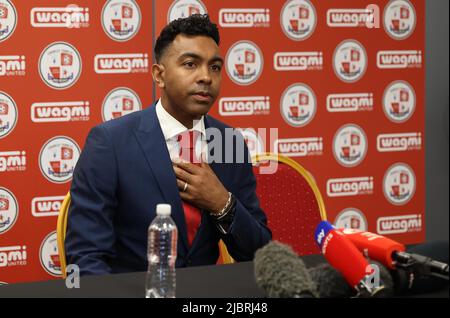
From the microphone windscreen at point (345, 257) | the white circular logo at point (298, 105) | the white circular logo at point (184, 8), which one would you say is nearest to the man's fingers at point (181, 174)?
the microphone windscreen at point (345, 257)

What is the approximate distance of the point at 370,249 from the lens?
1.75 meters

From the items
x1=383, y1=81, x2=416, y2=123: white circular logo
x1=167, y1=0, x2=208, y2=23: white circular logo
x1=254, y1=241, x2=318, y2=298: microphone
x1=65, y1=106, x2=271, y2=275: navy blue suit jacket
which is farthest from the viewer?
x1=383, y1=81, x2=416, y2=123: white circular logo

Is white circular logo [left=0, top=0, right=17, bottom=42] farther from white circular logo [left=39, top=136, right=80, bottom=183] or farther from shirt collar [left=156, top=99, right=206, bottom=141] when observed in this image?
shirt collar [left=156, top=99, right=206, bottom=141]

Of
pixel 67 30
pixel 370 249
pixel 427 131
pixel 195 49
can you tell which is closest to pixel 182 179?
pixel 195 49

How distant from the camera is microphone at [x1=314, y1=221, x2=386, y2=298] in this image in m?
1.64

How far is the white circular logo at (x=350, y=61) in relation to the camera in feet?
14.1

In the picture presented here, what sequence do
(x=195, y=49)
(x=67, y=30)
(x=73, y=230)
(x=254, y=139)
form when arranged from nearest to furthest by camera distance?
(x=73, y=230)
(x=195, y=49)
(x=67, y=30)
(x=254, y=139)

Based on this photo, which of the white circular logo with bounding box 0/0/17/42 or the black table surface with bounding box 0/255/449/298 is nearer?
the black table surface with bounding box 0/255/449/298

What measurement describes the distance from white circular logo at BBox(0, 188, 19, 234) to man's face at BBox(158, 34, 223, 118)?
1412mm

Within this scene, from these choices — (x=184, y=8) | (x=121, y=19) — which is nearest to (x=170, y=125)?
(x=121, y=19)

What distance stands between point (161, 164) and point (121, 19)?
1.63m

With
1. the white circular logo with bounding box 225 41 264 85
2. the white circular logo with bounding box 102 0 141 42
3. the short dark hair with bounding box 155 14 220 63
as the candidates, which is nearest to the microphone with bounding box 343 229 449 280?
the short dark hair with bounding box 155 14 220 63
